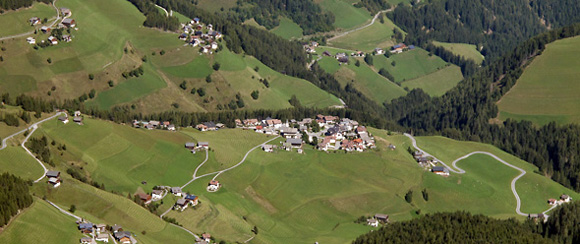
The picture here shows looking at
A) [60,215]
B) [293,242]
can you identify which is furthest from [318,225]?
[60,215]

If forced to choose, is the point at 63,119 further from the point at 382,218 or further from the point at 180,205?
the point at 382,218

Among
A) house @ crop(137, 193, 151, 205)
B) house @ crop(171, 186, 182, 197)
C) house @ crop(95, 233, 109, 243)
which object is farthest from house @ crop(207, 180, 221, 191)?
house @ crop(95, 233, 109, 243)

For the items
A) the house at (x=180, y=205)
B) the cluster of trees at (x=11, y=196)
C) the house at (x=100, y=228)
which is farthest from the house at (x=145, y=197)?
the cluster of trees at (x=11, y=196)

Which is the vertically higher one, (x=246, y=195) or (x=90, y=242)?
(x=90, y=242)

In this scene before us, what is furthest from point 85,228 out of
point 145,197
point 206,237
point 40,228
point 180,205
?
point 180,205

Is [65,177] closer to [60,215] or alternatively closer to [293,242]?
[60,215]

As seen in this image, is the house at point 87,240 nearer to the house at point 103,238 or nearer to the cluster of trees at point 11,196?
the house at point 103,238
